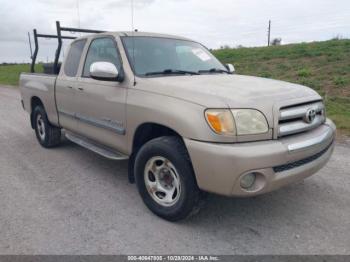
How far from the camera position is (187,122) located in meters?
2.75

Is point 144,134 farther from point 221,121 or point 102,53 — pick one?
point 102,53

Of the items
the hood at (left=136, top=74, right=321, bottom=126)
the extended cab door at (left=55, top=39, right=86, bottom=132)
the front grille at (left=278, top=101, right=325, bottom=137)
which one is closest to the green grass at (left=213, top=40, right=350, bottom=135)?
the front grille at (left=278, top=101, right=325, bottom=137)

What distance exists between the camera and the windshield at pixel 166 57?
143 inches

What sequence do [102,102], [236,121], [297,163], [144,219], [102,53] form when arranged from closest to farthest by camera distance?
[236,121]
[297,163]
[144,219]
[102,102]
[102,53]

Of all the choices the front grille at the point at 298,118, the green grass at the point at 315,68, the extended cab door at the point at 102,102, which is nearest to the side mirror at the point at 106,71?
the extended cab door at the point at 102,102

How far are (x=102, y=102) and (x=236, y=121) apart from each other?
71.7 inches

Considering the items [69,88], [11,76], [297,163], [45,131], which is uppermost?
[69,88]

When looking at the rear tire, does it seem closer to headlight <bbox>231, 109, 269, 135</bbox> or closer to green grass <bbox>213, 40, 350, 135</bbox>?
headlight <bbox>231, 109, 269, 135</bbox>

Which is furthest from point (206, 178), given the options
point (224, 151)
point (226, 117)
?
point (226, 117)

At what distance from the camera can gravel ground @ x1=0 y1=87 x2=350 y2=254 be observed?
271 cm

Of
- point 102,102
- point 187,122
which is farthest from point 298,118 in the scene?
point 102,102

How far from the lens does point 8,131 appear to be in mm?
7020

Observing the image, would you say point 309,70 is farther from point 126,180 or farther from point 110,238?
point 110,238

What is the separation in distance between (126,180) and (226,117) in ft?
6.58
